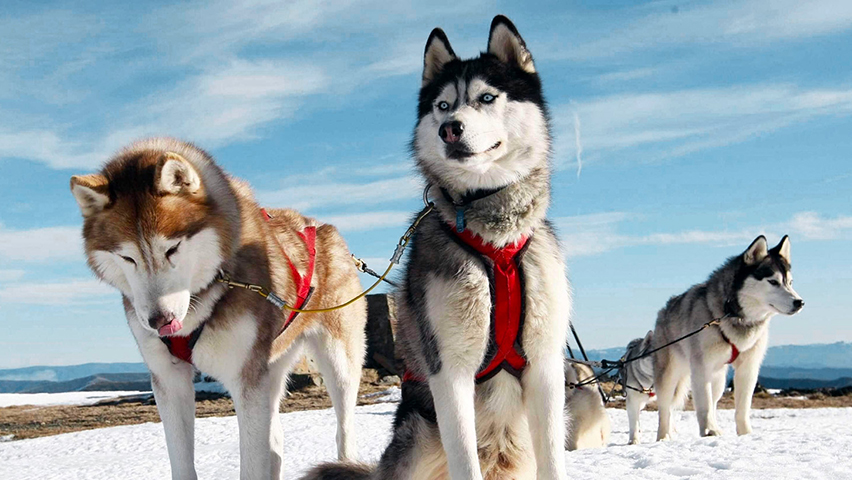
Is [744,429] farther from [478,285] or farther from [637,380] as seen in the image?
[478,285]

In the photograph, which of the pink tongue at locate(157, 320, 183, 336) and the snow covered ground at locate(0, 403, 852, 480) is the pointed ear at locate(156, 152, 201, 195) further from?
the snow covered ground at locate(0, 403, 852, 480)

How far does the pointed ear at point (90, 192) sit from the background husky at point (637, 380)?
8234mm

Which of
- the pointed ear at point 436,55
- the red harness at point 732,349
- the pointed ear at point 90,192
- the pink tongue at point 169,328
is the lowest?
the red harness at point 732,349

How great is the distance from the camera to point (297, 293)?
Answer: 4473 mm

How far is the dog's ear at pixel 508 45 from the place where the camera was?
348 centimetres

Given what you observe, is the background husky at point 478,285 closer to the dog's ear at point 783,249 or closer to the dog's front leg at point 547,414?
the dog's front leg at point 547,414

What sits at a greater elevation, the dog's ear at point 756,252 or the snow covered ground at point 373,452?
the dog's ear at point 756,252

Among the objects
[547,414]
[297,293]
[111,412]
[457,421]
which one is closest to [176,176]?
[297,293]

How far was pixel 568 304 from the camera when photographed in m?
3.33

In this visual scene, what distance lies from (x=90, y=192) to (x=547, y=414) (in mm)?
2590

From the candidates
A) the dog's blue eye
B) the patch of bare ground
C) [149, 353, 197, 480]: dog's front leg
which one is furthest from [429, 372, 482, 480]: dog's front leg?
the patch of bare ground

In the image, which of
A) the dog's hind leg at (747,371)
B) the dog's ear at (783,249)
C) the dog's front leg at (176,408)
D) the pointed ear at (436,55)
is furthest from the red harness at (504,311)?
the dog's ear at (783,249)

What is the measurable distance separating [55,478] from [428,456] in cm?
540

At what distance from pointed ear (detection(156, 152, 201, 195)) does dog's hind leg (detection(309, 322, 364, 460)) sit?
5.14 ft
